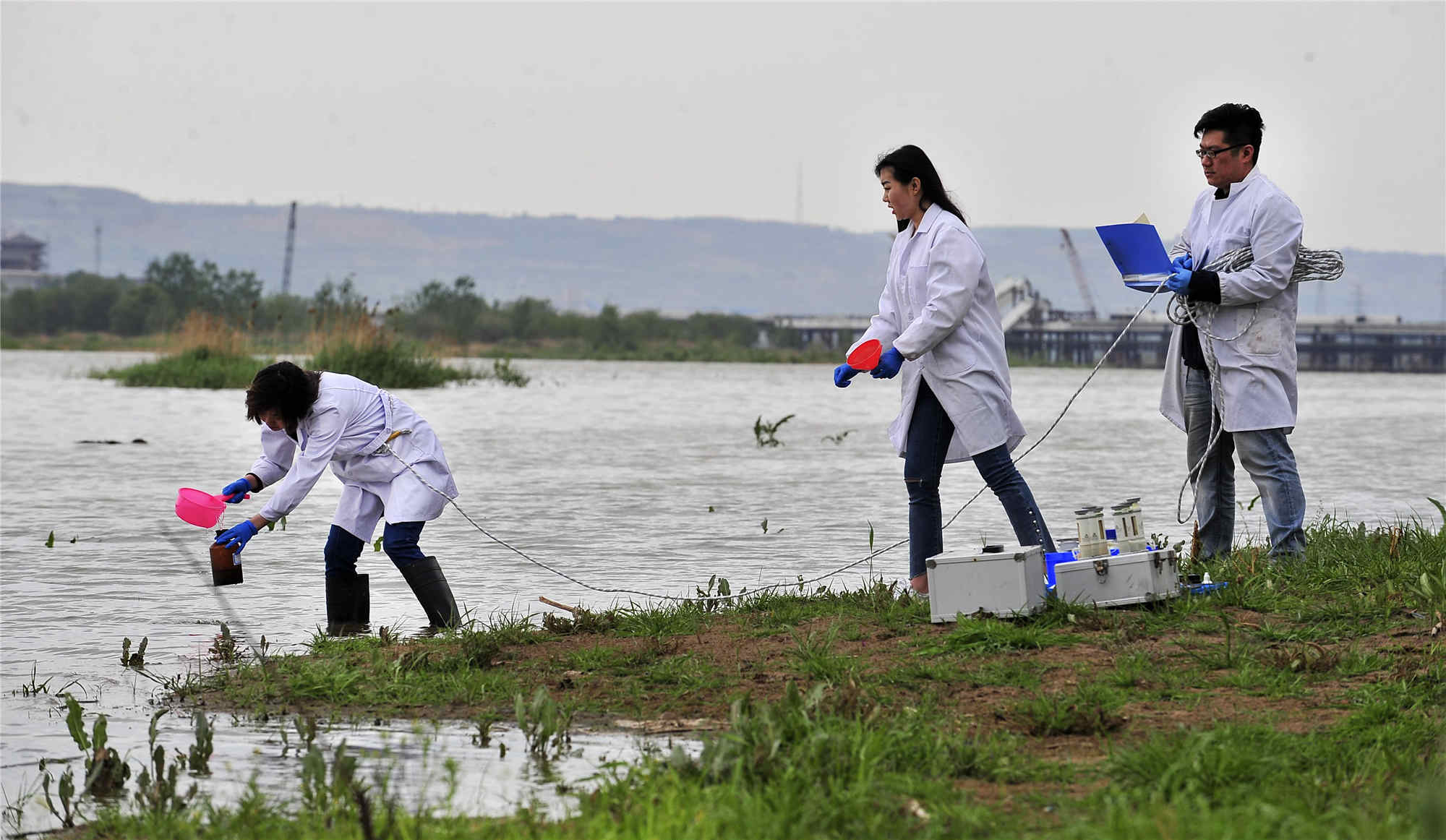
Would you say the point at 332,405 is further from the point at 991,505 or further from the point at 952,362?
the point at 991,505

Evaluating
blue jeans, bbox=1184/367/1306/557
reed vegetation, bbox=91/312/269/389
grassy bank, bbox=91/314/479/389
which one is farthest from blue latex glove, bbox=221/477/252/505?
reed vegetation, bbox=91/312/269/389

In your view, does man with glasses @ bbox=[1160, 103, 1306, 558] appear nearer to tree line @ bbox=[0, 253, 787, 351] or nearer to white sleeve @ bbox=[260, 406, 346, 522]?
white sleeve @ bbox=[260, 406, 346, 522]

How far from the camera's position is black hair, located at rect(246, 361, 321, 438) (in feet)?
21.4

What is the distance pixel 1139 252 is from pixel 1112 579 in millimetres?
1567

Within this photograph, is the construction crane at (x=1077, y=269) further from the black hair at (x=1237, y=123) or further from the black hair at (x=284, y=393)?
the black hair at (x=284, y=393)

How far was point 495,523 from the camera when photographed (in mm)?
10898

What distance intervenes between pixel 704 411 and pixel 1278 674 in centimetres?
2422

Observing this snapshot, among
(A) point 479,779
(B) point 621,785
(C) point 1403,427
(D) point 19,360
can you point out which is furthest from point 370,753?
(D) point 19,360

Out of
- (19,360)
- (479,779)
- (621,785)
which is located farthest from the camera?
(19,360)

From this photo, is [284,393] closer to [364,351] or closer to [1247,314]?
[1247,314]

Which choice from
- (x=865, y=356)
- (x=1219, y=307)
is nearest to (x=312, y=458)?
(x=865, y=356)

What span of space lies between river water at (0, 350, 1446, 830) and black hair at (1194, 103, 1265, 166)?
2.74 m

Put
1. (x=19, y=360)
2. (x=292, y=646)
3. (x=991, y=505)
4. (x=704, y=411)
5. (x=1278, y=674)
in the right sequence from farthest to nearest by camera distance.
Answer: (x=19, y=360), (x=704, y=411), (x=991, y=505), (x=292, y=646), (x=1278, y=674)

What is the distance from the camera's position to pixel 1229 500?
7.29 meters
